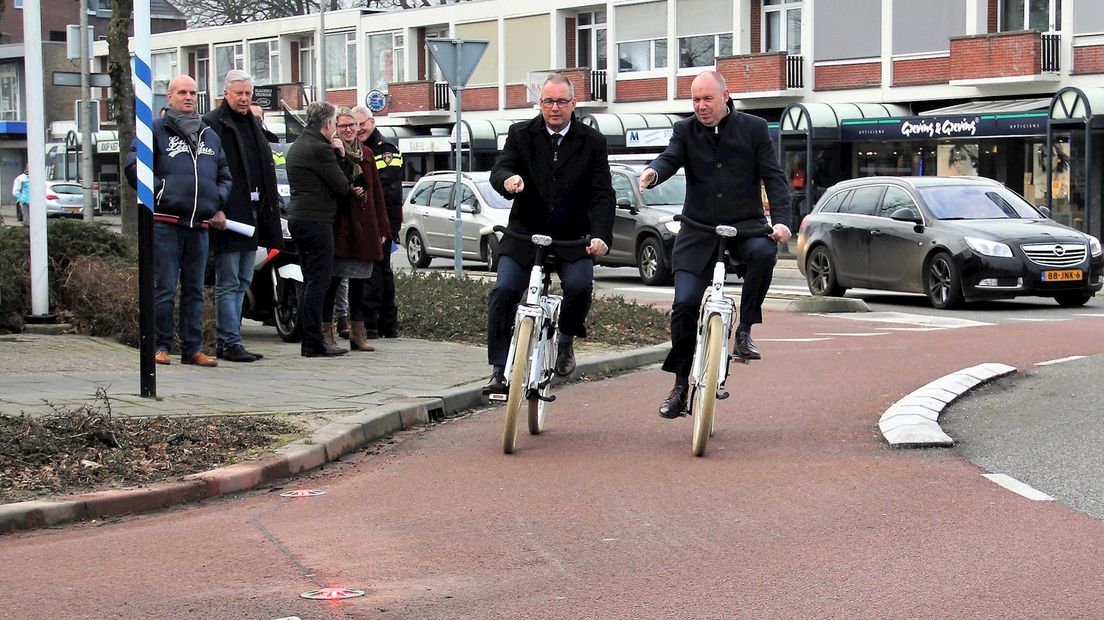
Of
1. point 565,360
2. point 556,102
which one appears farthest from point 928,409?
point 556,102

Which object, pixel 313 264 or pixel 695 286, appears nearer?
pixel 695 286

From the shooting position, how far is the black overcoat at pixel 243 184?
1137 centimetres

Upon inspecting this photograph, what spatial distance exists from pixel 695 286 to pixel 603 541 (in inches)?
107

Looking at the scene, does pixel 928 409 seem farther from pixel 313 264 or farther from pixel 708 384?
pixel 313 264

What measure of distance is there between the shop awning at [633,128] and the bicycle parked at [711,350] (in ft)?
114

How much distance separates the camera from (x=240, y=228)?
37.1 feet

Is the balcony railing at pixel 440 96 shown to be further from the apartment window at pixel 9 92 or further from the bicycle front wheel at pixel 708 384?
the bicycle front wheel at pixel 708 384

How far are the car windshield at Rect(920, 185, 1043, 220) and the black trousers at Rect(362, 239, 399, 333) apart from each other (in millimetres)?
8439

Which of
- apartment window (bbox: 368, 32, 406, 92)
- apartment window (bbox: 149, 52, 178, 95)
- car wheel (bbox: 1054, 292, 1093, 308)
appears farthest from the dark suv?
apartment window (bbox: 149, 52, 178, 95)

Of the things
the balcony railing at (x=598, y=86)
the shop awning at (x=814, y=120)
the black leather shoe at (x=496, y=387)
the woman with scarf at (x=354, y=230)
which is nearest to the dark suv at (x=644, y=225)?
the woman with scarf at (x=354, y=230)

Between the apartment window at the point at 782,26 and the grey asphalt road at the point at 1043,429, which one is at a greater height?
the apartment window at the point at 782,26

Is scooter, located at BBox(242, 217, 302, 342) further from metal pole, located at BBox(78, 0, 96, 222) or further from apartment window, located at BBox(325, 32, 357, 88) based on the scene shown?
apartment window, located at BBox(325, 32, 357, 88)

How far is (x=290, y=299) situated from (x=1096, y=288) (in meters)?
10.6

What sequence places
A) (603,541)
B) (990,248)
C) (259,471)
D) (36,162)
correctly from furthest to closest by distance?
(990,248) < (36,162) < (259,471) < (603,541)
